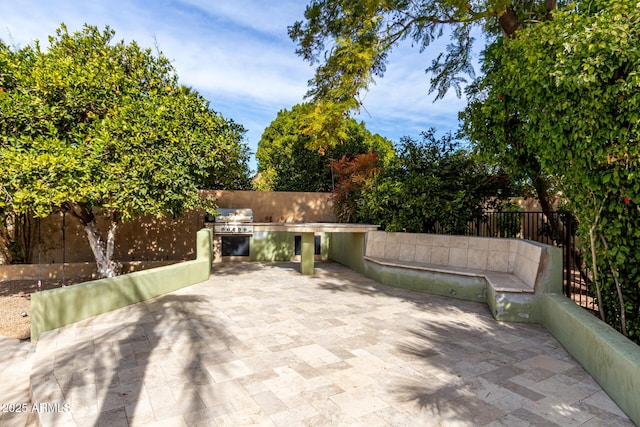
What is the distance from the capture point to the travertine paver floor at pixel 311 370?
2.96m

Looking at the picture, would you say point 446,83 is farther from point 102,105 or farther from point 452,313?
point 102,105

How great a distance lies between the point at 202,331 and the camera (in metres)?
5.10

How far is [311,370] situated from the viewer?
3816mm

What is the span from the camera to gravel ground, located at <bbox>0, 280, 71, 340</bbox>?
6.54 m

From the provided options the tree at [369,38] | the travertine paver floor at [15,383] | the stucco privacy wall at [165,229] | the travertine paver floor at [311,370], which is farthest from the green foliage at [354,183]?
the travertine paver floor at [15,383]

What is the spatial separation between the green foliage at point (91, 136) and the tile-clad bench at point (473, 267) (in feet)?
16.7

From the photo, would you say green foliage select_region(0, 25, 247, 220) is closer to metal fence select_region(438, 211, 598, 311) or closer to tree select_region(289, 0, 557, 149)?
tree select_region(289, 0, 557, 149)

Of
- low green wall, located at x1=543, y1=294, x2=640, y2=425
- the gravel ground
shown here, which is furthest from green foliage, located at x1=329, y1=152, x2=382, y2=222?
the gravel ground

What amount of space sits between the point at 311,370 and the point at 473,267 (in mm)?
5236

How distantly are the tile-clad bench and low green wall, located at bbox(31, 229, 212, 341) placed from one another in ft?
16.1

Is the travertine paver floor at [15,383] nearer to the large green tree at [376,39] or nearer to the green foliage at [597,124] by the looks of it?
the green foliage at [597,124]

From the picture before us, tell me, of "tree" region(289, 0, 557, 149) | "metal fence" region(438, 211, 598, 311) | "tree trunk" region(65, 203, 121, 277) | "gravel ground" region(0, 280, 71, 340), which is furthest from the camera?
"tree trunk" region(65, 203, 121, 277)

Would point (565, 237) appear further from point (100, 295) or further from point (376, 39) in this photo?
point (100, 295)

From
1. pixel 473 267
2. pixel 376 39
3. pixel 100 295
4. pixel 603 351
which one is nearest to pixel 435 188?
pixel 473 267
